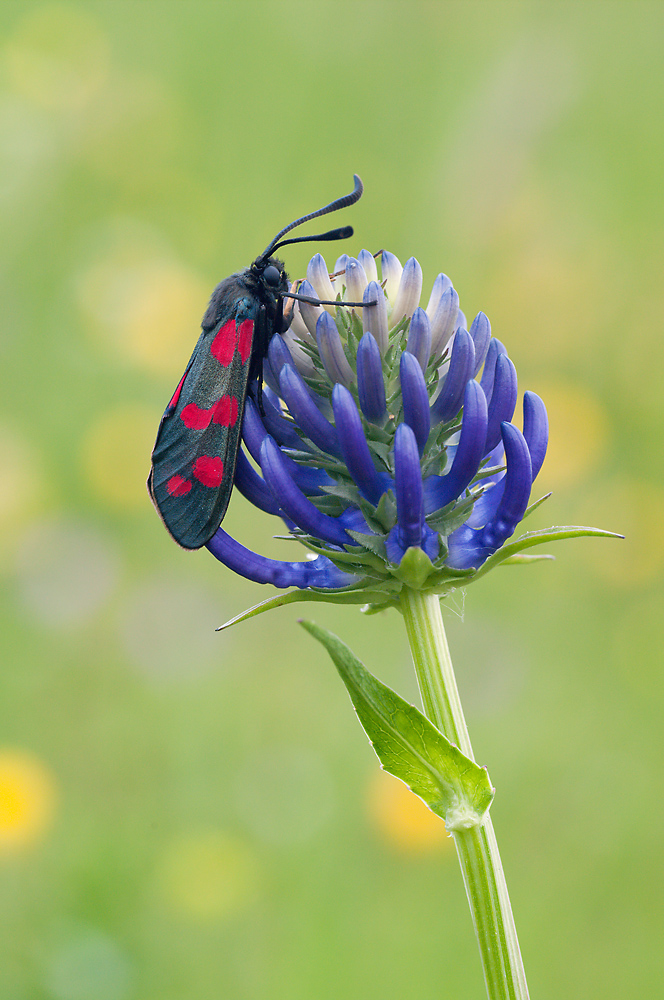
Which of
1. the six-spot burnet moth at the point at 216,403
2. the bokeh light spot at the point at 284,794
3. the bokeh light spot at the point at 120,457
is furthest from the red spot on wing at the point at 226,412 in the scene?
the bokeh light spot at the point at 120,457

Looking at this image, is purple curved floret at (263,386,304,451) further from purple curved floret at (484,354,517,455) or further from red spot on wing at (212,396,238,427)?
purple curved floret at (484,354,517,455)

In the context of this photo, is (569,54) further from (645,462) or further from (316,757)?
(316,757)

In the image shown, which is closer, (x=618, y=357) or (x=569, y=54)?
(x=618, y=357)

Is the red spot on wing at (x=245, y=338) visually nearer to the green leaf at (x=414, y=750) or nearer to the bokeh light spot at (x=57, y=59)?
the green leaf at (x=414, y=750)

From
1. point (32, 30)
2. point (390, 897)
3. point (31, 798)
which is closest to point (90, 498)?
point (31, 798)

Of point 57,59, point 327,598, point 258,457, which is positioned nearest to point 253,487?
point 258,457

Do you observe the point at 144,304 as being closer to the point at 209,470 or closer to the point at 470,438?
the point at 209,470
